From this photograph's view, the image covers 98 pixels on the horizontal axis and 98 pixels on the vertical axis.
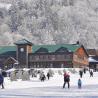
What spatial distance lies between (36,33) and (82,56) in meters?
74.8

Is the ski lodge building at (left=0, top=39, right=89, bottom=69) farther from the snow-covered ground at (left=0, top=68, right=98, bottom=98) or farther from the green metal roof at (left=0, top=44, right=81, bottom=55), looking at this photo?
the snow-covered ground at (left=0, top=68, right=98, bottom=98)

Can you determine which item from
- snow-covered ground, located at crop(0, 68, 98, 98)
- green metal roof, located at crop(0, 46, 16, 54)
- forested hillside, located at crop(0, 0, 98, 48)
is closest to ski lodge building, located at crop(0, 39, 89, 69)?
green metal roof, located at crop(0, 46, 16, 54)

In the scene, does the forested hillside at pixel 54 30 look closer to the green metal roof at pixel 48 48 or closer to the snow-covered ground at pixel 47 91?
the green metal roof at pixel 48 48

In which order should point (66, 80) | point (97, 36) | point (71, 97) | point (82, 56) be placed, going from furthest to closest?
point (97, 36) < point (82, 56) < point (66, 80) < point (71, 97)

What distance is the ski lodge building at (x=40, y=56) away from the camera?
323ft

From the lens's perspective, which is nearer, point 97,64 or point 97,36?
point 97,64

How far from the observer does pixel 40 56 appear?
330 ft

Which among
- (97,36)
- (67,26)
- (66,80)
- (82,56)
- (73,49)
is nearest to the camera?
(66,80)

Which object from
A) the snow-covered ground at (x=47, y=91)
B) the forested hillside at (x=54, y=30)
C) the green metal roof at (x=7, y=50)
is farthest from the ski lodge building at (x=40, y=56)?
the snow-covered ground at (x=47, y=91)

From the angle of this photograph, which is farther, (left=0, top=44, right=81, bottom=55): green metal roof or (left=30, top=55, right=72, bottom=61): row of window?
(left=0, top=44, right=81, bottom=55): green metal roof

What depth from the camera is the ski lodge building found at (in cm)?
9844

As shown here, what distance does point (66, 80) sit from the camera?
33.0m

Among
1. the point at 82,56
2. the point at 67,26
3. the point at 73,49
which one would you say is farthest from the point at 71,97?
the point at 67,26

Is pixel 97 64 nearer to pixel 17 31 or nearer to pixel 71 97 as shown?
pixel 17 31
